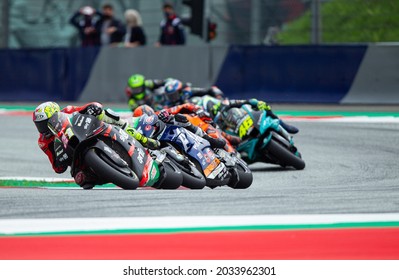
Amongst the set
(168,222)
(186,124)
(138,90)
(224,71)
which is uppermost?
(168,222)

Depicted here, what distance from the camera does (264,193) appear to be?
9305mm

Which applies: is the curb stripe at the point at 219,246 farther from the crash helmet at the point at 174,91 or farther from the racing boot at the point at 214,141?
the crash helmet at the point at 174,91

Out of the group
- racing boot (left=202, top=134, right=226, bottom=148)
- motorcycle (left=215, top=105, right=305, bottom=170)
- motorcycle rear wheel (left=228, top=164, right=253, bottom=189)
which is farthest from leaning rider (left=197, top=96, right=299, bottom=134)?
motorcycle rear wheel (left=228, top=164, right=253, bottom=189)

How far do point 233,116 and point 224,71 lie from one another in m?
8.58

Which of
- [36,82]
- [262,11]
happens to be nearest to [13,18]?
[36,82]

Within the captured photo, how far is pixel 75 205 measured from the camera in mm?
8352

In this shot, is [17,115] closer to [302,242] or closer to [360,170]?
[360,170]

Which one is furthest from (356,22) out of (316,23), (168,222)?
(168,222)

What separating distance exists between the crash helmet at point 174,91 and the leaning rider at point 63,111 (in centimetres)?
378

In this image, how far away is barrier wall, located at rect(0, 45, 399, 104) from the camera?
63.4 feet

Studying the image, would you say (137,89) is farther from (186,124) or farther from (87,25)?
(87,25)

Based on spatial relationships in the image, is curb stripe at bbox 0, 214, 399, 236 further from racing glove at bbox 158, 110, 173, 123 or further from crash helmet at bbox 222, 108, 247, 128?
crash helmet at bbox 222, 108, 247, 128

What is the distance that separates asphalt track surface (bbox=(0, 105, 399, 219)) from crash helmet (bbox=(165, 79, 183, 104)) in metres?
1.63

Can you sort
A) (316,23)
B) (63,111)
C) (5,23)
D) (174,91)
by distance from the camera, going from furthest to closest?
(5,23) → (316,23) → (174,91) → (63,111)
